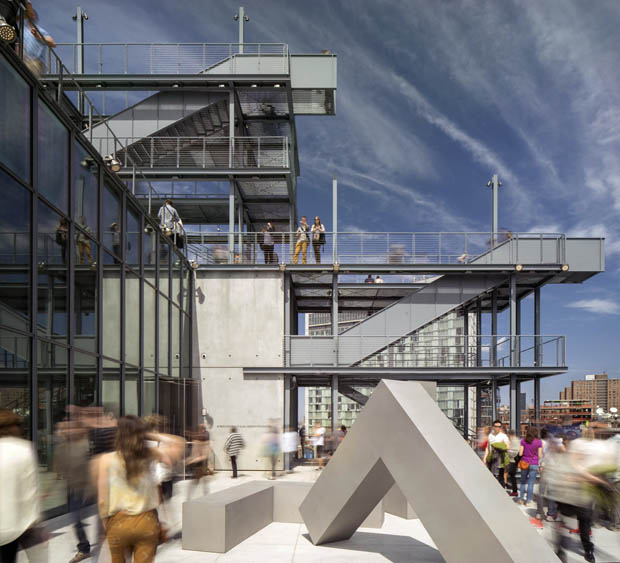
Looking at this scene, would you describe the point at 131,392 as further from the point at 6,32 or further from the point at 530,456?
the point at 530,456

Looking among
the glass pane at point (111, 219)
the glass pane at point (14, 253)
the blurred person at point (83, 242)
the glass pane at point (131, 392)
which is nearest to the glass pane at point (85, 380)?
the blurred person at point (83, 242)

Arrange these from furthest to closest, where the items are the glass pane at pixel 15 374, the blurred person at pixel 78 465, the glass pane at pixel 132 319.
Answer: the glass pane at pixel 132 319, the glass pane at pixel 15 374, the blurred person at pixel 78 465

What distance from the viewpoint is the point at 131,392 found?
1369 cm

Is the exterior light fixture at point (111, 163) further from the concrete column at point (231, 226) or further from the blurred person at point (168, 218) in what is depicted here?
the concrete column at point (231, 226)

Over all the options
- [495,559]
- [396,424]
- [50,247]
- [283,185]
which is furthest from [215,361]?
[495,559]

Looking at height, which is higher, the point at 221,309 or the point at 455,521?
the point at 221,309

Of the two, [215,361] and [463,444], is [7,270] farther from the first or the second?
[215,361]

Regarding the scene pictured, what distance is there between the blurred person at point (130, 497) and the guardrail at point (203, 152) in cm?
1898

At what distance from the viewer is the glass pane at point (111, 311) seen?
12.0 meters

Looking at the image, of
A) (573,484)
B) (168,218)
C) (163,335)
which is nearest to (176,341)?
(163,335)

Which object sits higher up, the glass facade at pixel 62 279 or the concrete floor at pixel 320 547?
the glass facade at pixel 62 279

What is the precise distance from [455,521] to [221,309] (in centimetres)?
1543

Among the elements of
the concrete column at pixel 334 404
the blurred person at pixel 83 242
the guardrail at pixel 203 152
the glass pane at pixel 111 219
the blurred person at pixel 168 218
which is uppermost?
the guardrail at pixel 203 152

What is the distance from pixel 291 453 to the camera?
63.4 ft
